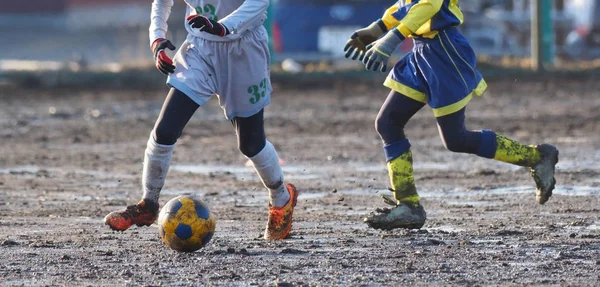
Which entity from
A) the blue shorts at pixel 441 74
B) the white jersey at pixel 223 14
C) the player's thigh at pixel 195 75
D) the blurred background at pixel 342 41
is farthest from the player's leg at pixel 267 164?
the blurred background at pixel 342 41

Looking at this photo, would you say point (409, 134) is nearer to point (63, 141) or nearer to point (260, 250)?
point (63, 141)

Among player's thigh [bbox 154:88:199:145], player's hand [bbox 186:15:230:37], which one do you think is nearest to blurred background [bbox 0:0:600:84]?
player's thigh [bbox 154:88:199:145]

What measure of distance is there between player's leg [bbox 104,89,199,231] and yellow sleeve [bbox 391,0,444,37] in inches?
52.3

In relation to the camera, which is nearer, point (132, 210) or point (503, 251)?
point (503, 251)

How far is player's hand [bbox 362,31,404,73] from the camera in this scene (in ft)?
23.6

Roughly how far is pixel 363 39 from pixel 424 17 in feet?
1.84

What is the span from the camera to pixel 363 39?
7.55 m

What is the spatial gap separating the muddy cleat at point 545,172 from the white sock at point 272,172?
158 centimetres

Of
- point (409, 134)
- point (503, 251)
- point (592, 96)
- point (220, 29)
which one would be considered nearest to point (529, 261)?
point (503, 251)

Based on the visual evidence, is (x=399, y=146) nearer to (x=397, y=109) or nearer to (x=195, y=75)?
(x=397, y=109)

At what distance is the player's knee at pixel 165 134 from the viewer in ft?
22.6

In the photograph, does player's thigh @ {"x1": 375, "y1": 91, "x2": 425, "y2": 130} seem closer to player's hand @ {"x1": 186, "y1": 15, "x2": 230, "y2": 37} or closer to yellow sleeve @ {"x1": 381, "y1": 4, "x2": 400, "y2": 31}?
yellow sleeve @ {"x1": 381, "y1": 4, "x2": 400, "y2": 31}

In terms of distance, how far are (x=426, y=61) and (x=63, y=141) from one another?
262 inches

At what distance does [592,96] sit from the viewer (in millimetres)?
16781
